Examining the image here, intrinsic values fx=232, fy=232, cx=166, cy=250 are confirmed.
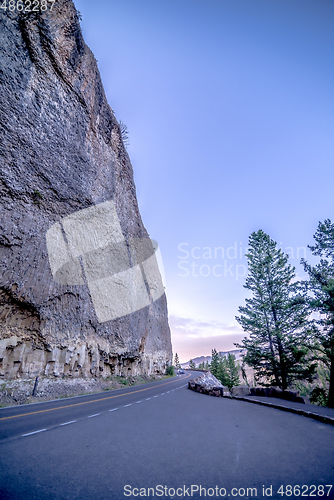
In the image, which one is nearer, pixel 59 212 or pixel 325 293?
pixel 325 293

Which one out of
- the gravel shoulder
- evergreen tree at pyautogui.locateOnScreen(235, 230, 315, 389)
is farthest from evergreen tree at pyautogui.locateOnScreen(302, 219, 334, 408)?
the gravel shoulder

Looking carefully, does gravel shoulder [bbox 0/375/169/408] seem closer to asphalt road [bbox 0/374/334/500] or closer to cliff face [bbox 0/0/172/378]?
cliff face [bbox 0/0/172/378]

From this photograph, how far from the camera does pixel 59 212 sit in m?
21.3

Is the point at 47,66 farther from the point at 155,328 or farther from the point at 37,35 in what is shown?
the point at 155,328

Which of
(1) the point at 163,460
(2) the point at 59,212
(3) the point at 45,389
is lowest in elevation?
(3) the point at 45,389

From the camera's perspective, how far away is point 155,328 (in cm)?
4647

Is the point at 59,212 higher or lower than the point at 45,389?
higher

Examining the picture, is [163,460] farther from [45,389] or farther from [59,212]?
[59,212]

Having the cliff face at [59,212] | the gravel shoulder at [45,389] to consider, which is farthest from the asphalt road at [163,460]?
the cliff face at [59,212]

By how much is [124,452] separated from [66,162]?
76.7ft

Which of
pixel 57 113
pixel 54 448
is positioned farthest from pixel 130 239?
pixel 54 448

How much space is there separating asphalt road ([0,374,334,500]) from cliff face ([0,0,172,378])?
11192 mm

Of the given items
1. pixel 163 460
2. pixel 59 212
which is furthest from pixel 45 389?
pixel 163 460

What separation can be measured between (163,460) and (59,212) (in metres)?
20.9
